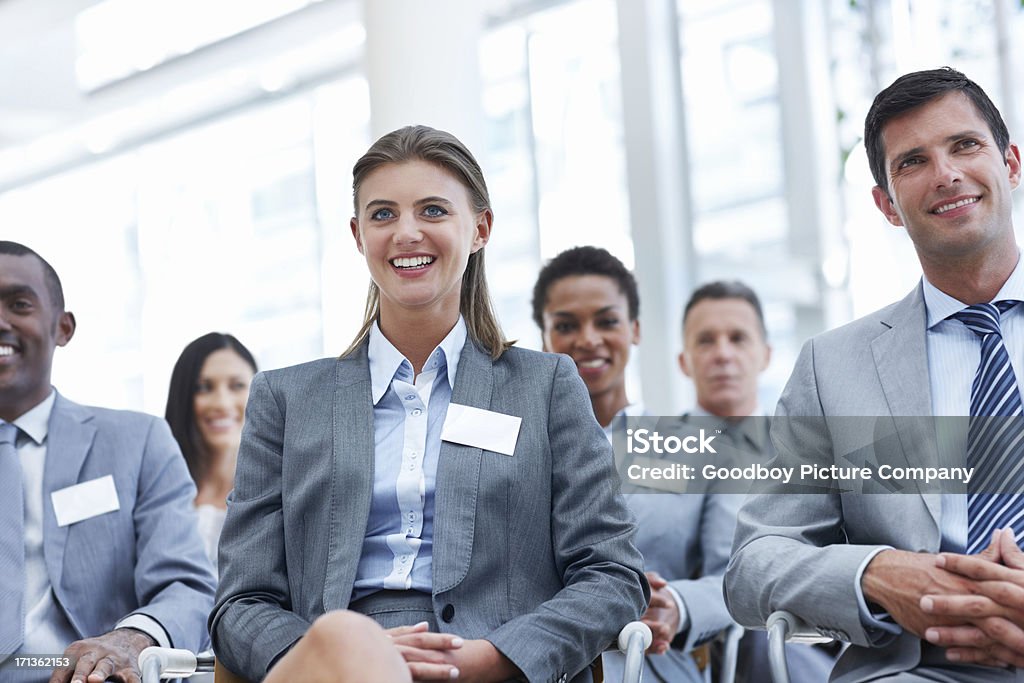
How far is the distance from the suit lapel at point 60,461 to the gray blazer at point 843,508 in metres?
1.60

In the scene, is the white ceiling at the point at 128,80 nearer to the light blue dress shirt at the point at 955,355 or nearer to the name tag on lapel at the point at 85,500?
the name tag on lapel at the point at 85,500

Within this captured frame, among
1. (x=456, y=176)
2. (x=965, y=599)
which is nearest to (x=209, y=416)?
(x=456, y=176)

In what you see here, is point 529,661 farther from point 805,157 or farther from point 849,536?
point 805,157

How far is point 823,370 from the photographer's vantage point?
8.13 ft

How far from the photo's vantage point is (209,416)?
14.1 feet

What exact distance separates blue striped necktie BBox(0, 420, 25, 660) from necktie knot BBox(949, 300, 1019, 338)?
7.28 ft

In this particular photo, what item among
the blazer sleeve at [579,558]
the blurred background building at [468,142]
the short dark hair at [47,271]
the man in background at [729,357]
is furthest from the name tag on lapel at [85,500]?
the man in background at [729,357]

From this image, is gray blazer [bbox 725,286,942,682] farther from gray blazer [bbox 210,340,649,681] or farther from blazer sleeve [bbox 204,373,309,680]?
blazer sleeve [bbox 204,373,309,680]

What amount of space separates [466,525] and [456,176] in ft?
2.46

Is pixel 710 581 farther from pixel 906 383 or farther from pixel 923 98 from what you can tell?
pixel 923 98

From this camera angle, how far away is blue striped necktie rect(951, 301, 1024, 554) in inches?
88.1

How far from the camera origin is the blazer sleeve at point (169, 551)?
2.75 meters

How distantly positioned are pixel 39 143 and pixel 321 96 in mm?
2707

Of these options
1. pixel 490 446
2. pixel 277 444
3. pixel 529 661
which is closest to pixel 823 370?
pixel 490 446
